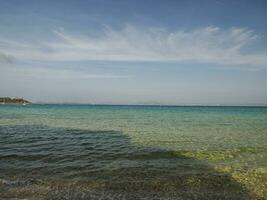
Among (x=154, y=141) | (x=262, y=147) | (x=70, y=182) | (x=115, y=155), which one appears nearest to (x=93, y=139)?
(x=154, y=141)

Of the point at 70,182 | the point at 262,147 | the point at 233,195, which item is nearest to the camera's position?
the point at 233,195

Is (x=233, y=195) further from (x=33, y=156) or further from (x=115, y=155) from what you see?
(x=33, y=156)

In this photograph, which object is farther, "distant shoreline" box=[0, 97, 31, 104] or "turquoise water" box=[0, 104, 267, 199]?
"distant shoreline" box=[0, 97, 31, 104]

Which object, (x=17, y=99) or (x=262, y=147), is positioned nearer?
(x=262, y=147)

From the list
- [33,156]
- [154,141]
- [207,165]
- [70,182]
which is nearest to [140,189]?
[70,182]

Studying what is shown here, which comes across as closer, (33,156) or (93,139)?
(33,156)

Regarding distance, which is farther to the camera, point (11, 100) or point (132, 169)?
point (11, 100)

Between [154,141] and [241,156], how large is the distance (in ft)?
19.0

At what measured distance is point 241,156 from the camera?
1368cm

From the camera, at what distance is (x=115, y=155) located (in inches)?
535

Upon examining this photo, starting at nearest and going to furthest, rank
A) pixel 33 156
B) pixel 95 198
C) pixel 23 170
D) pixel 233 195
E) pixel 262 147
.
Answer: pixel 95 198, pixel 233 195, pixel 23 170, pixel 33 156, pixel 262 147

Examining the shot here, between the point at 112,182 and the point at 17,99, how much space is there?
195 meters

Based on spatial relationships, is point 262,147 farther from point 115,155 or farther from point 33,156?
point 33,156

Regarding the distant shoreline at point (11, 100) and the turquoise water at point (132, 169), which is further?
the distant shoreline at point (11, 100)
